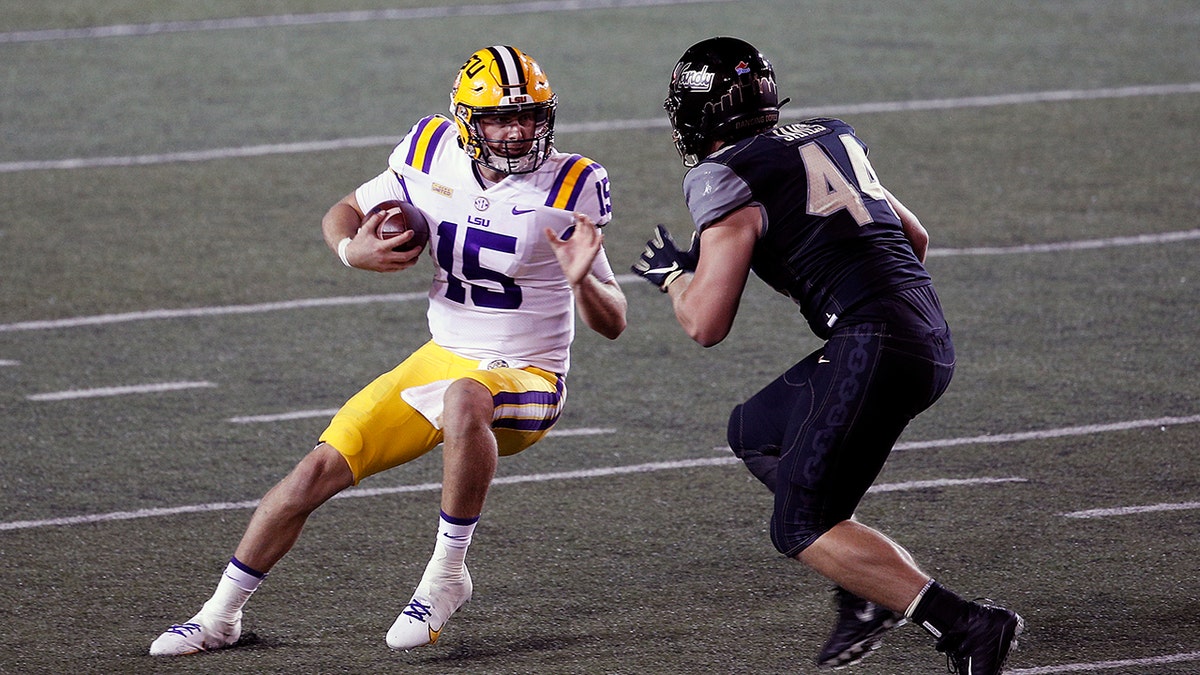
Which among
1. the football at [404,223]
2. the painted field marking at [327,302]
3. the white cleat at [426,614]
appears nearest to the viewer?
the white cleat at [426,614]

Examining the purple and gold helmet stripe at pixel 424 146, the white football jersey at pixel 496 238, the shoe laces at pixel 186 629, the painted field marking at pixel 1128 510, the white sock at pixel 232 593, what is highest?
the purple and gold helmet stripe at pixel 424 146

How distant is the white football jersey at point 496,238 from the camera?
4668mm

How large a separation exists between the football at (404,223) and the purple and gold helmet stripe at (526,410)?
496 millimetres

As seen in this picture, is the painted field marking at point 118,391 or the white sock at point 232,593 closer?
the white sock at point 232,593

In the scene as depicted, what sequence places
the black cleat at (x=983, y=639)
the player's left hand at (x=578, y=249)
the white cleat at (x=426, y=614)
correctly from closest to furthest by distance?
the black cleat at (x=983, y=639)
the player's left hand at (x=578, y=249)
the white cleat at (x=426, y=614)

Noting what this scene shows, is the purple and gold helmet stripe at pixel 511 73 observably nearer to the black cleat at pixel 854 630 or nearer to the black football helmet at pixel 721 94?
the black football helmet at pixel 721 94

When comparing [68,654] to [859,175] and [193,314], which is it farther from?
[193,314]

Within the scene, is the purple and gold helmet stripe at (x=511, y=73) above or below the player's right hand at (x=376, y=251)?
above

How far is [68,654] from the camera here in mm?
4367

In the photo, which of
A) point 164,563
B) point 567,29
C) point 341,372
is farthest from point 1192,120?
point 164,563

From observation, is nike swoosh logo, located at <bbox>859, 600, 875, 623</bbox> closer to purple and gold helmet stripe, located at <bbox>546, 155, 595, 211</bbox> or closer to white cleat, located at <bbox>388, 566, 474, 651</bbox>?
white cleat, located at <bbox>388, 566, 474, 651</bbox>

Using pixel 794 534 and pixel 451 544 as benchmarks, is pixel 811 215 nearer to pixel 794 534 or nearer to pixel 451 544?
pixel 794 534

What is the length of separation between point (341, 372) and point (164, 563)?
1.83 m

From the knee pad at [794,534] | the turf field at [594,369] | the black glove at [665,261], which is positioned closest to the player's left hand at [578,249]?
the black glove at [665,261]
